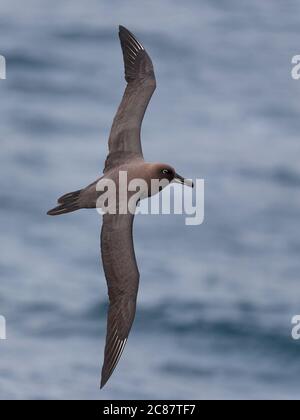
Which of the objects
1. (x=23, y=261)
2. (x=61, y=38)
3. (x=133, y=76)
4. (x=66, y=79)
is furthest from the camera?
(x=61, y=38)

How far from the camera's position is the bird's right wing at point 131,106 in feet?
53.0

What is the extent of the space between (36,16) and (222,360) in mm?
15144

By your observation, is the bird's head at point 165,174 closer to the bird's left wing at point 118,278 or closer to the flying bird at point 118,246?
the flying bird at point 118,246

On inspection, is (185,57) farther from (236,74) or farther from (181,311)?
(181,311)

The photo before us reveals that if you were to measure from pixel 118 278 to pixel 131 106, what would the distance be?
237 centimetres

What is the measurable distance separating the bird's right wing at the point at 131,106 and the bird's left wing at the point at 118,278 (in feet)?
3.15

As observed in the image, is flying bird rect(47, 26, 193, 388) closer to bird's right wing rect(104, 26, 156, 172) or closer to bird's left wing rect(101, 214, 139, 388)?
bird's left wing rect(101, 214, 139, 388)

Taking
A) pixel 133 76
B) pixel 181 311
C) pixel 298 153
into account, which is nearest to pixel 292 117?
pixel 298 153

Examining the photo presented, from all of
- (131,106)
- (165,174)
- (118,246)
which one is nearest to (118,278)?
(118,246)

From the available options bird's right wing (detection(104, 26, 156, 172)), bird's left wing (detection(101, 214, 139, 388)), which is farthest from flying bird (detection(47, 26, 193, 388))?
bird's right wing (detection(104, 26, 156, 172))

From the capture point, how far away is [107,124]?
28312 millimetres

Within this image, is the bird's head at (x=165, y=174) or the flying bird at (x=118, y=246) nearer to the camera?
the flying bird at (x=118, y=246)

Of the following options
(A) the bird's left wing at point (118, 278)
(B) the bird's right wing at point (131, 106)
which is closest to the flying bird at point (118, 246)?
(A) the bird's left wing at point (118, 278)

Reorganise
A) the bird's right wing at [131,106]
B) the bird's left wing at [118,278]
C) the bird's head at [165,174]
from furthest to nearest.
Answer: the bird's right wing at [131,106]
the bird's head at [165,174]
the bird's left wing at [118,278]
